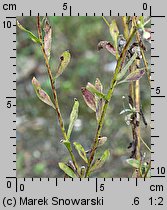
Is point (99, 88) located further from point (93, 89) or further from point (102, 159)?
point (102, 159)

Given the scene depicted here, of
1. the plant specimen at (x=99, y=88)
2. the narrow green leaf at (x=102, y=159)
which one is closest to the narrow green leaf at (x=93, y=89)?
the plant specimen at (x=99, y=88)

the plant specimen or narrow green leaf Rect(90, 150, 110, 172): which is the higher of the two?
the plant specimen

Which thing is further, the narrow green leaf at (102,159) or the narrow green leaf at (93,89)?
the narrow green leaf at (102,159)

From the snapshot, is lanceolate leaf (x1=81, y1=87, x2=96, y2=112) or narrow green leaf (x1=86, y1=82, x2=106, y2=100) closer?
narrow green leaf (x1=86, y1=82, x2=106, y2=100)

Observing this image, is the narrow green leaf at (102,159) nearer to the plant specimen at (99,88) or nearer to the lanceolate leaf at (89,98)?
the plant specimen at (99,88)

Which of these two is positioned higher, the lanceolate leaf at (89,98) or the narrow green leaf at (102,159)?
the lanceolate leaf at (89,98)

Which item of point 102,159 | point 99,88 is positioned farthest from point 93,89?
point 102,159

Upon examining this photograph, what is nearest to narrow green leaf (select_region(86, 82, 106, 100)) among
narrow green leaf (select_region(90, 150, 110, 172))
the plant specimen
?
the plant specimen

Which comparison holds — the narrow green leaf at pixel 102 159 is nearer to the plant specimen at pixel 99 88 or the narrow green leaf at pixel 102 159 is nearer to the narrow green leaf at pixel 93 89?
the plant specimen at pixel 99 88

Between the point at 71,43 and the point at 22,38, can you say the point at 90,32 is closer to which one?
the point at 71,43

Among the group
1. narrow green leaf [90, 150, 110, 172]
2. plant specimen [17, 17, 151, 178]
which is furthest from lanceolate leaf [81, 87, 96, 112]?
narrow green leaf [90, 150, 110, 172]

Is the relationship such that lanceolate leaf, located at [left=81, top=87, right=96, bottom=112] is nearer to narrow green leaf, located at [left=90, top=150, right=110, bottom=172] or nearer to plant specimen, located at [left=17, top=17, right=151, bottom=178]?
plant specimen, located at [left=17, top=17, right=151, bottom=178]
